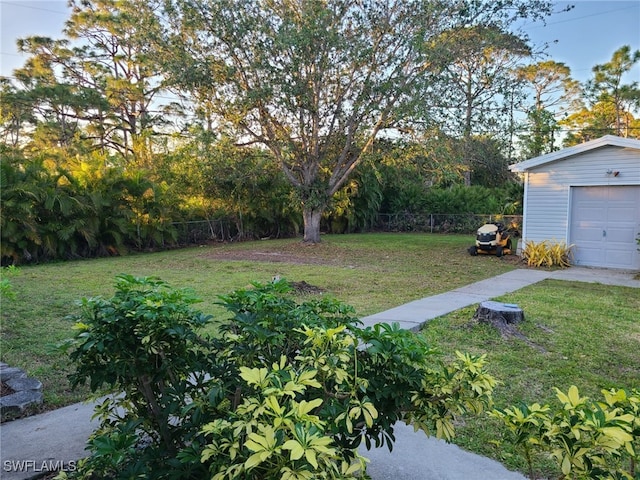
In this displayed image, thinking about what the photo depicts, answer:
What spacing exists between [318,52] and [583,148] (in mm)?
7112

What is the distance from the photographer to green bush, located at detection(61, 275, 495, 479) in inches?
57.6

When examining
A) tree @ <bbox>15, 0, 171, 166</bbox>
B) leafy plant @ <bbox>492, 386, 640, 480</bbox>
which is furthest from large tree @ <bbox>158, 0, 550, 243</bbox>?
leafy plant @ <bbox>492, 386, 640, 480</bbox>

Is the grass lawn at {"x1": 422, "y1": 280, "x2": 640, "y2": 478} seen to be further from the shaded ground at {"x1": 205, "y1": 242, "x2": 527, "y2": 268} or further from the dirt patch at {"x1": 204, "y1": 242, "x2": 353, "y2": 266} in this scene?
the dirt patch at {"x1": 204, "y1": 242, "x2": 353, "y2": 266}

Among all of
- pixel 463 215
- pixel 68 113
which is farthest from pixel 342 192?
pixel 68 113

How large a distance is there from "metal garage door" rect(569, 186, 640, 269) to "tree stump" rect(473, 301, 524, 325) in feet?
21.1

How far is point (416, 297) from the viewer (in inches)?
264

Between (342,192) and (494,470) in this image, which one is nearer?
(494,470)

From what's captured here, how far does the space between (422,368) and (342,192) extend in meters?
16.4

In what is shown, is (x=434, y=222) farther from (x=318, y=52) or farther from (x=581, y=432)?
(x=581, y=432)

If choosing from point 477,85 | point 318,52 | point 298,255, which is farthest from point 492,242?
point 318,52

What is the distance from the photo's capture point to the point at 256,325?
1760mm

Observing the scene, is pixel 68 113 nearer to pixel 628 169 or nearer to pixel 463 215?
pixel 463 215

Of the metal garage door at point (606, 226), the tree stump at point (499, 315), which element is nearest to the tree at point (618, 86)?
the metal garage door at point (606, 226)

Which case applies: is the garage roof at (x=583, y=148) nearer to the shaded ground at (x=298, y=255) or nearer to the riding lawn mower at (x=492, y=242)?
the riding lawn mower at (x=492, y=242)
